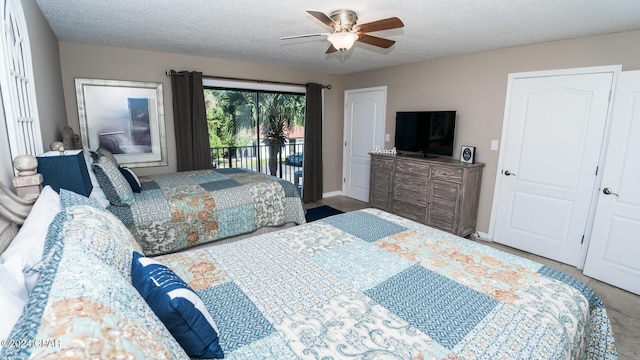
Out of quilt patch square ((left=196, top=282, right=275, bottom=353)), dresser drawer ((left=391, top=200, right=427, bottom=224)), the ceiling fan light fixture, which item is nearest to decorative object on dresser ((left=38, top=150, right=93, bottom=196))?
quilt patch square ((left=196, top=282, right=275, bottom=353))

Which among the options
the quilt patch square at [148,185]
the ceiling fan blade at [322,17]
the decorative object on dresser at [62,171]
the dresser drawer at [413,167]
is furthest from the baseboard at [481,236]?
the decorative object on dresser at [62,171]

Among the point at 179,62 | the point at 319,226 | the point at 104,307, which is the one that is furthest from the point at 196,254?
the point at 179,62

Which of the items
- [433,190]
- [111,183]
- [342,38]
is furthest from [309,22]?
[433,190]

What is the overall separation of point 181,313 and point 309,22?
2.64 m

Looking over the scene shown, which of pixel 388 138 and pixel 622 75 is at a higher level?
pixel 622 75

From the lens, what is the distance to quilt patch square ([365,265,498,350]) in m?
1.13

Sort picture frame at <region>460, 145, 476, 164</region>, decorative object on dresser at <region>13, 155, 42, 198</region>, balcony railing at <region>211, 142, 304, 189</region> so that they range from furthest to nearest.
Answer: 1. balcony railing at <region>211, 142, 304, 189</region>
2. picture frame at <region>460, 145, 476, 164</region>
3. decorative object on dresser at <region>13, 155, 42, 198</region>

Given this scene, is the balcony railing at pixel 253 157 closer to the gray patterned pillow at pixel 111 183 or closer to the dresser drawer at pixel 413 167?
the dresser drawer at pixel 413 167

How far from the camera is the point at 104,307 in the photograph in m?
0.68

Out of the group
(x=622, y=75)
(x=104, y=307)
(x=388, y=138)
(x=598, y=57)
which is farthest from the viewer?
(x=388, y=138)

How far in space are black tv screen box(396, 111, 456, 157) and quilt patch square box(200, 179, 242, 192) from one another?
2.66 metres

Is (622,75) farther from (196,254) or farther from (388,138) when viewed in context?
(196,254)

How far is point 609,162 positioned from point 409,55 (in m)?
2.47

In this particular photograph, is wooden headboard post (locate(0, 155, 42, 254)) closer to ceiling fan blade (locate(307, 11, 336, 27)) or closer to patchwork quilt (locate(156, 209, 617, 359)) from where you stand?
patchwork quilt (locate(156, 209, 617, 359))
